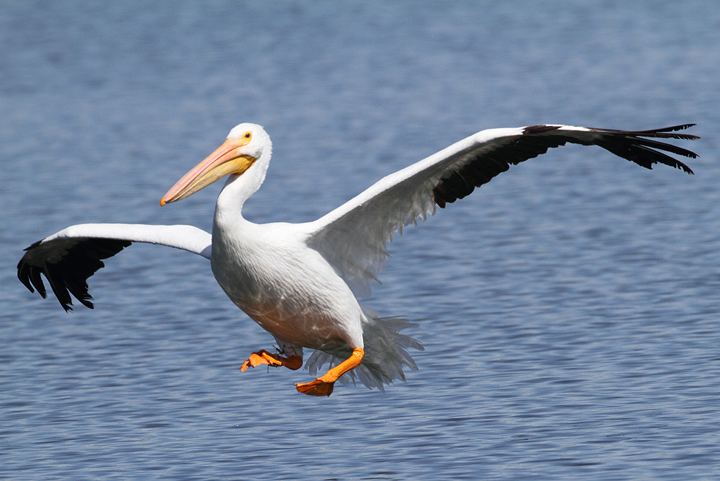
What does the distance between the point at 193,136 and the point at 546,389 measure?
39.2 feet

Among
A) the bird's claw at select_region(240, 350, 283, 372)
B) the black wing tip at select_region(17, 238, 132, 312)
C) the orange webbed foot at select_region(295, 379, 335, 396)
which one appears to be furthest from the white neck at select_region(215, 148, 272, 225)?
the black wing tip at select_region(17, 238, 132, 312)

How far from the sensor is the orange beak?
858cm

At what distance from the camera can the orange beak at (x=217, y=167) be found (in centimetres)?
858

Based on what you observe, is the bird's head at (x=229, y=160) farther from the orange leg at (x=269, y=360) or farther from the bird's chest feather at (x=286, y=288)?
the orange leg at (x=269, y=360)

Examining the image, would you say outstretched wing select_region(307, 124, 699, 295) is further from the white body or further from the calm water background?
the calm water background

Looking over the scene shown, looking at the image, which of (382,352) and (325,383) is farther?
(382,352)

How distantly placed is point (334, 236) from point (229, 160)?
77 centimetres

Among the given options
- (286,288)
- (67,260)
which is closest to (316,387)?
(286,288)

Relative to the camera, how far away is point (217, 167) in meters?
8.60

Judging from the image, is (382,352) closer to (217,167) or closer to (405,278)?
(217,167)

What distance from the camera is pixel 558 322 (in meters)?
11.3

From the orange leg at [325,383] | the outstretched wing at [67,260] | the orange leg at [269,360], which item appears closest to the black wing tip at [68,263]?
the outstretched wing at [67,260]

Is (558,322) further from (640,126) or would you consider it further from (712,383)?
(640,126)

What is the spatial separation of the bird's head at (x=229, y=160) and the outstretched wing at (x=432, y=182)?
50 cm
